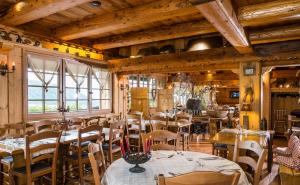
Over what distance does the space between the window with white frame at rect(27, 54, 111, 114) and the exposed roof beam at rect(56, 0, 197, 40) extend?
1056 millimetres

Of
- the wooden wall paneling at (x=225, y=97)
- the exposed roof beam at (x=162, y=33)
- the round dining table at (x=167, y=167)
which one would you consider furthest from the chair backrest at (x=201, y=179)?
the wooden wall paneling at (x=225, y=97)

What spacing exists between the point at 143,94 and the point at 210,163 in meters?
6.58

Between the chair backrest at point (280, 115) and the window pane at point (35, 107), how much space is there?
26.2 ft

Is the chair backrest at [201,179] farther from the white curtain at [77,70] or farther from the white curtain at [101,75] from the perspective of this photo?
the white curtain at [101,75]

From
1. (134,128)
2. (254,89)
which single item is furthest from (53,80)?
(254,89)

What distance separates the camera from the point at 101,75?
7270 mm

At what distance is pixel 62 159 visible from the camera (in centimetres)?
377

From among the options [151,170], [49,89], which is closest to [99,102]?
[49,89]

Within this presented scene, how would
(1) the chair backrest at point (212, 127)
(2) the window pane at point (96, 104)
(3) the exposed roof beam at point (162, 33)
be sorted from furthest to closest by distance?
(1) the chair backrest at point (212, 127) → (2) the window pane at point (96, 104) → (3) the exposed roof beam at point (162, 33)

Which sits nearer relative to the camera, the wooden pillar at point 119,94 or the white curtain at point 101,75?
the white curtain at point 101,75

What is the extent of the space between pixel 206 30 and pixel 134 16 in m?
1.75

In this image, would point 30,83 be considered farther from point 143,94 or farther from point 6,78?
point 143,94

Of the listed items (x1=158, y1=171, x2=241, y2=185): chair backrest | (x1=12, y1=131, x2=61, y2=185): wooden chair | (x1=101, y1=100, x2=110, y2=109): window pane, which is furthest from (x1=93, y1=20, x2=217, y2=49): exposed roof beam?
(x1=158, y1=171, x2=241, y2=185): chair backrest

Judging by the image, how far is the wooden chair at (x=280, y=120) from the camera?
844 cm
